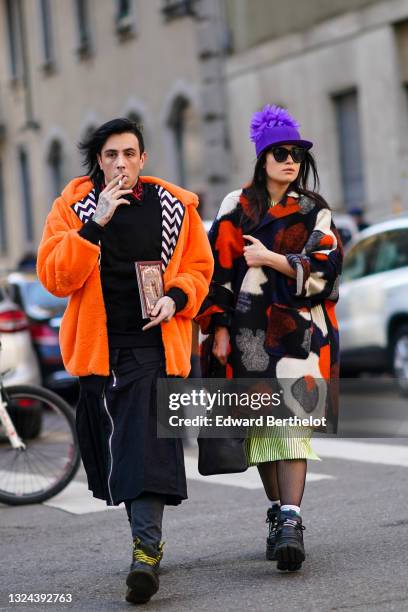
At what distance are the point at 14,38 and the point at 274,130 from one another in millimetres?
30757

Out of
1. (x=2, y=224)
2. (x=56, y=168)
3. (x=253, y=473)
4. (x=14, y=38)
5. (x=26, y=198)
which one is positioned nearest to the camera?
(x=253, y=473)

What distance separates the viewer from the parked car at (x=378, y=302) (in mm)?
15102

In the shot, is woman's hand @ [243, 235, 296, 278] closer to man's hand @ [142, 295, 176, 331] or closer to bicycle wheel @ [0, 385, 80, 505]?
man's hand @ [142, 295, 176, 331]

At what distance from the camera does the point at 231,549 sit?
6953mm

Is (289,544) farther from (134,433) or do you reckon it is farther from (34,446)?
(34,446)

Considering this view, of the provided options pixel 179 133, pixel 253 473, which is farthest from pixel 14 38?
pixel 253 473

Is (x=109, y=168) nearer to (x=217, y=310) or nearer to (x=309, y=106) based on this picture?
(x=217, y=310)

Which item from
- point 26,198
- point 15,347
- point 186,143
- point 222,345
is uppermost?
point 186,143

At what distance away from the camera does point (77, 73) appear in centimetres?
3278

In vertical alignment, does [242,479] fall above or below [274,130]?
below

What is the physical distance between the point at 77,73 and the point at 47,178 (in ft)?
10.2

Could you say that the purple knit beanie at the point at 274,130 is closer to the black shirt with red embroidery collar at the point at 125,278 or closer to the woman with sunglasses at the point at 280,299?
the woman with sunglasses at the point at 280,299

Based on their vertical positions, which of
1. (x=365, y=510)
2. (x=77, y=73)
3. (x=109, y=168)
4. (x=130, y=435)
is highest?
(x=77, y=73)

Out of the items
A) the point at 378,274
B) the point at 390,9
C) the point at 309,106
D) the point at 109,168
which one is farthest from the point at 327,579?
the point at 309,106
